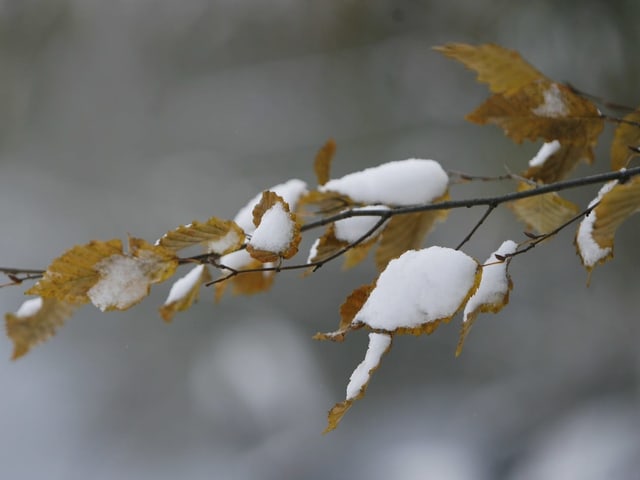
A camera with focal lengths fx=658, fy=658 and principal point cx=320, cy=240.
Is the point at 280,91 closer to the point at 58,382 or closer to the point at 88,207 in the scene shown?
the point at 88,207

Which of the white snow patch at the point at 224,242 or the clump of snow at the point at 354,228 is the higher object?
the white snow patch at the point at 224,242

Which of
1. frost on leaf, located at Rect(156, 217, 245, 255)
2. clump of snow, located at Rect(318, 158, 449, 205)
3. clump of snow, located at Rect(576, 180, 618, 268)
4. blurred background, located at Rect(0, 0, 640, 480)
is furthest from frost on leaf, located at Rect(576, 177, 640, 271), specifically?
blurred background, located at Rect(0, 0, 640, 480)

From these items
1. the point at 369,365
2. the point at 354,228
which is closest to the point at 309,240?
the point at 354,228

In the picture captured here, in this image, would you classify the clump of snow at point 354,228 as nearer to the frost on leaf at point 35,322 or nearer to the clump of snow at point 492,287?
the clump of snow at point 492,287

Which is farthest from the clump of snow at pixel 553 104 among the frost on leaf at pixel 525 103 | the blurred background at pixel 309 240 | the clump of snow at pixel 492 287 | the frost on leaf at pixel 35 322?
the blurred background at pixel 309 240

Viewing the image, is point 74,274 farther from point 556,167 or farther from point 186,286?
point 556,167

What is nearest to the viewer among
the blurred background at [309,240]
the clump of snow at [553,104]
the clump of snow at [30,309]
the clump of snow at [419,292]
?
the clump of snow at [419,292]

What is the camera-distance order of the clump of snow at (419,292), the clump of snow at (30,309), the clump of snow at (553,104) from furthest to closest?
the clump of snow at (30,309), the clump of snow at (553,104), the clump of snow at (419,292)

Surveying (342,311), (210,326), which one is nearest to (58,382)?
(210,326)
